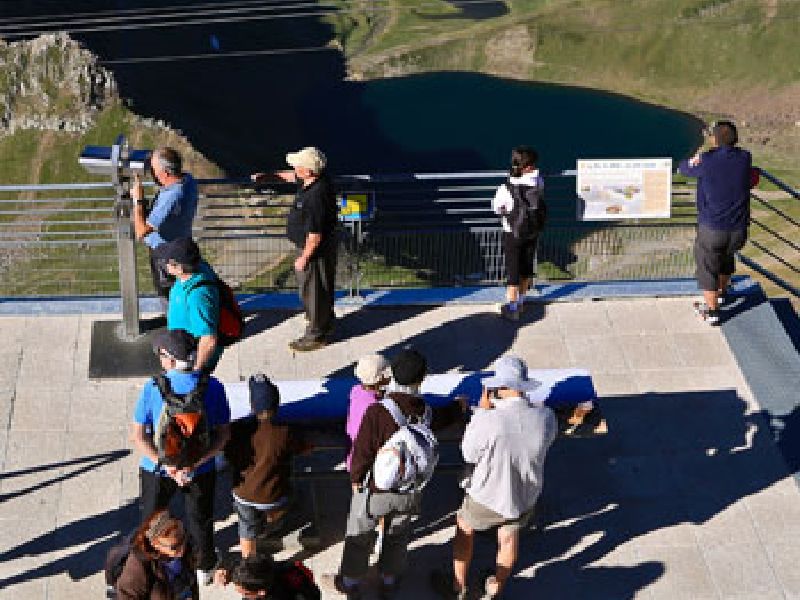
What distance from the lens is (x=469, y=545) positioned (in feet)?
23.7

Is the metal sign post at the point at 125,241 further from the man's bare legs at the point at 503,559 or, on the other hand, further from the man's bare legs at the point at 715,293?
the man's bare legs at the point at 715,293

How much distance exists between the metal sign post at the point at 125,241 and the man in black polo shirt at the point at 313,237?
105cm

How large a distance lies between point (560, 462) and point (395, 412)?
235 cm

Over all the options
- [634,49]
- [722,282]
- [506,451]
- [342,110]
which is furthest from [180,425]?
[634,49]

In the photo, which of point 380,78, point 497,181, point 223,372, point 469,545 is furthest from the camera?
point 380,78

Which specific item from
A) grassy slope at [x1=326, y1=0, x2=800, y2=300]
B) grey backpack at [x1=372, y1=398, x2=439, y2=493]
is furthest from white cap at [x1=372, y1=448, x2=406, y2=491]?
grassy slope at [x1=326, y1=0, x2=800, y2=300]

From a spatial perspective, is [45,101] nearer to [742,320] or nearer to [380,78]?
[380,78]

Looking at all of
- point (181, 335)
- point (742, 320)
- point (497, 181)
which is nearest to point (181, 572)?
point (181, 335)

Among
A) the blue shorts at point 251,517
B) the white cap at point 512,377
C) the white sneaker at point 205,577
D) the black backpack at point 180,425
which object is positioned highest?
the white cap at point 512,377

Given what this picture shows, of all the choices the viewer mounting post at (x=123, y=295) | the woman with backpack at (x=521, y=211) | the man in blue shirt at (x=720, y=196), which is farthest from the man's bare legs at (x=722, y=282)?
the viewer mounting post at (x=123, y=295)

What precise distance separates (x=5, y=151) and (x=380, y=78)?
99.8ft

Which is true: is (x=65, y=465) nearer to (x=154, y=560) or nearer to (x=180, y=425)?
(x=180, y=425)

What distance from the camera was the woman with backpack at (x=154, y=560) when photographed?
5766mm

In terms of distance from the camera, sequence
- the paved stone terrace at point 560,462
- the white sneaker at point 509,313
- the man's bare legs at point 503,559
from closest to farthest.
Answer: the man's bare legs at point 503,559
the paved stone terrace at point 560,462
the white sneaker at point 509,313
